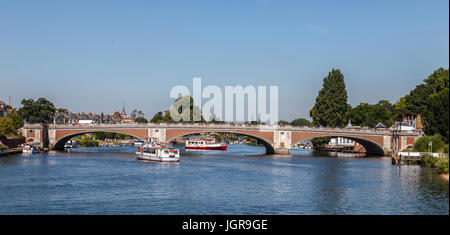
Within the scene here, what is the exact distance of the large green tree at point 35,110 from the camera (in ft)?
413

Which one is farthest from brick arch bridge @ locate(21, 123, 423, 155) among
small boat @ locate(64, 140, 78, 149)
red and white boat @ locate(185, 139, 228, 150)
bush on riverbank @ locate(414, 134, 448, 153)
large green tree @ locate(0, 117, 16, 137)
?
red and white boat @ locate(185, 139, 228, 150)

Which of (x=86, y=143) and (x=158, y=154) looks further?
(x=86, y=143)

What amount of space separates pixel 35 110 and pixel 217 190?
3556 inches

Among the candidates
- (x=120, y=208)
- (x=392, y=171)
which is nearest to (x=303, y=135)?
(x=392, y=171)

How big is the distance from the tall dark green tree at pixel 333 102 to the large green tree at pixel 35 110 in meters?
67.0

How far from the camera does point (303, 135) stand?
10712cm

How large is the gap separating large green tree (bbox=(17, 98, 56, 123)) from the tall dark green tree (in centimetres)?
6696

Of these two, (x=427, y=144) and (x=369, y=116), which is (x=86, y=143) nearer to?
(x=369, y=116)

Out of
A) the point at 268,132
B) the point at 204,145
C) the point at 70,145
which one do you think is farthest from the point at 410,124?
the point at 70,145

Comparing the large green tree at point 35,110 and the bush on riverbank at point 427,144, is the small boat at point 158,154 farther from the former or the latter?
the large green tree at point 35,110

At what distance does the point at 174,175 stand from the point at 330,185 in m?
19.2

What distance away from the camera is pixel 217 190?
162 ft

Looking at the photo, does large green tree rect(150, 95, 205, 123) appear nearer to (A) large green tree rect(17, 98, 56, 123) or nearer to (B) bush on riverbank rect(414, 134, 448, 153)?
(A) large green tree rect(17, 98, 56, 123)
